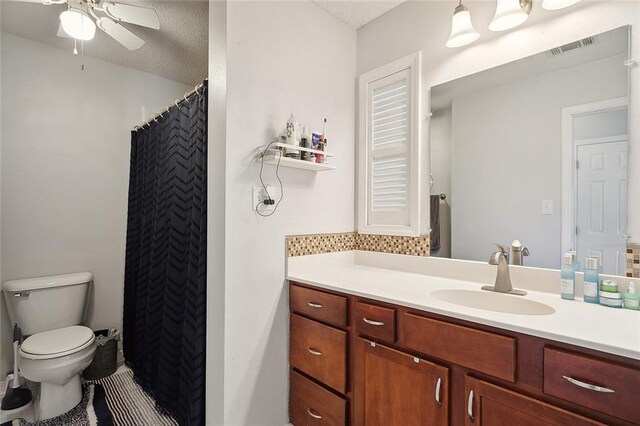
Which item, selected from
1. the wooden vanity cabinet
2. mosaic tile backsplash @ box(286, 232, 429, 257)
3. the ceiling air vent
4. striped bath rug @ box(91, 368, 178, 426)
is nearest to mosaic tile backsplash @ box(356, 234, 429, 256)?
mosaic tile backsplash @ box(286, 232, 429, 257)

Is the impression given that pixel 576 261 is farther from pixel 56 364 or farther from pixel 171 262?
pixel 56 364

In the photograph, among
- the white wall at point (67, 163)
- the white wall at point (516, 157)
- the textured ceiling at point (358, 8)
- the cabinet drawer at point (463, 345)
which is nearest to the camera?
the cabinet drawer at point (463, 345)

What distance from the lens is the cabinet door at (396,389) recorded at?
1.11 meters

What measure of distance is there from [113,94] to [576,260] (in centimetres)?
322

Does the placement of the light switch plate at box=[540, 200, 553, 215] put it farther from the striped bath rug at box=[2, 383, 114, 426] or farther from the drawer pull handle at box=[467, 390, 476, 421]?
the striped bath rug at box=[2, 383, 114, 426]

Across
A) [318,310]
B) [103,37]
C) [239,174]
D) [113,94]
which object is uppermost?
[103,37]

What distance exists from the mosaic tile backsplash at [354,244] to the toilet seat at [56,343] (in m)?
1.42

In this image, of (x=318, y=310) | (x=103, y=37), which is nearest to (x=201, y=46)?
(x=103, y=37)

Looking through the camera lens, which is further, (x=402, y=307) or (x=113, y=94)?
(x=113, y=94)

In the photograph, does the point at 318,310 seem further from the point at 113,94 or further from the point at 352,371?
the point at 113,94

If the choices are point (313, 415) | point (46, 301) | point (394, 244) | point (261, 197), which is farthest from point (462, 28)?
point (46, 301)

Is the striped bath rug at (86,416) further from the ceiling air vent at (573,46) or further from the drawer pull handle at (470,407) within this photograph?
the ceiling air vent at (573,46)

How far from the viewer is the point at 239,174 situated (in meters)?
1.50

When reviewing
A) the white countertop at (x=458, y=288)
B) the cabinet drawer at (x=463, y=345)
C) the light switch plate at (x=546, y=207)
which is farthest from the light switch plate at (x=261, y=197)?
the light switch plate at (x=546, y=207)
